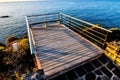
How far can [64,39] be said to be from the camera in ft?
19.5

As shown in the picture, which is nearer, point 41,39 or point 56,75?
point 56,75

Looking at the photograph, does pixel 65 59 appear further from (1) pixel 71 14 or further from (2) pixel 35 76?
(1) pixel 71 14

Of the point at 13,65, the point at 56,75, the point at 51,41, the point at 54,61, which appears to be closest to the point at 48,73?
the point at 56,75

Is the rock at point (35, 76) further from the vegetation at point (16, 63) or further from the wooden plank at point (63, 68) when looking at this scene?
the vegetation at point (16, 63)

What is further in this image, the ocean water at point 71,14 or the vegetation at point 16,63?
the ocean water at point 71,14

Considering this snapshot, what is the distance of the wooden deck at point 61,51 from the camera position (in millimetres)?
3852

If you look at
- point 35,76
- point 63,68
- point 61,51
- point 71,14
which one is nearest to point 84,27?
point 61,51

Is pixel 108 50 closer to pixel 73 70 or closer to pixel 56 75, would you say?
pixel 73 70

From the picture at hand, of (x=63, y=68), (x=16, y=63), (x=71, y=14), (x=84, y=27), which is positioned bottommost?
(x=71, y=14)

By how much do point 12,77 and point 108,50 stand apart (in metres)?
5.38

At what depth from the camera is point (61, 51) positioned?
4742mm

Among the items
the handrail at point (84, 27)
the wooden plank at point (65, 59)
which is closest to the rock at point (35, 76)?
the wooden plank at point (65, 59)

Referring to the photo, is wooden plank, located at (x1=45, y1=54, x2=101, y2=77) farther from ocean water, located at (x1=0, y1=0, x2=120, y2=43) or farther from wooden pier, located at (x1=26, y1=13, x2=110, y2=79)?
ocean water, located at (x1=0, y1=0, x2=120, y2=43)

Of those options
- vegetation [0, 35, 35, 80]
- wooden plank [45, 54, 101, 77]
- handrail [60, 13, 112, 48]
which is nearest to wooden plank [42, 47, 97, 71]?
wooden plank [45, 54, 101, 77]
